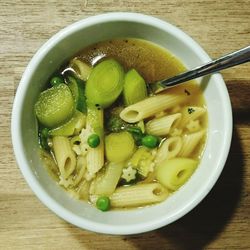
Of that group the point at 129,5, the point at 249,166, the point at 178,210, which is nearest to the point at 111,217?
the point at 178,210

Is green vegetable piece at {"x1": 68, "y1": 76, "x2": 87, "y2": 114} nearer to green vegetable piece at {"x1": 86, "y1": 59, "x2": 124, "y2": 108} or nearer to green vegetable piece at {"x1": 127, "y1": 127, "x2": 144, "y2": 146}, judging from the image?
green vegetable piece at {"x1": 86, "y1": 59, "x2": 124, "y2": 108}

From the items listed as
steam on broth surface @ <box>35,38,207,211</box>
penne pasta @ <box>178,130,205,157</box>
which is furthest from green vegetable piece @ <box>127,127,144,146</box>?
penne pasta @ <box>178,130,205,157</box>

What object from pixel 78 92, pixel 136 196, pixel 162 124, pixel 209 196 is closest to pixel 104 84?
pixel 78 92

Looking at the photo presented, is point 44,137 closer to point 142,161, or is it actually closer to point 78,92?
point 78,92

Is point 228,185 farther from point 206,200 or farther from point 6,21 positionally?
point 6,21

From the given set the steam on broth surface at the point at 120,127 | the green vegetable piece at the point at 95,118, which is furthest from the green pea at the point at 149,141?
the green vegetable piece at the point at 95,118
